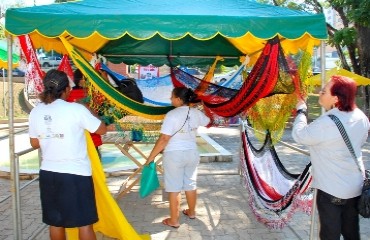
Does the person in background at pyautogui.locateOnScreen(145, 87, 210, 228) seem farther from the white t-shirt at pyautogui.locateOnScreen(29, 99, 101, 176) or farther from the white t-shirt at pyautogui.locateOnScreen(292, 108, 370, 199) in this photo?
the white t-shirt at pyautogui.locateOnScreen(292, 108, 370, 199)

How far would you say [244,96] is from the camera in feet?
11.8

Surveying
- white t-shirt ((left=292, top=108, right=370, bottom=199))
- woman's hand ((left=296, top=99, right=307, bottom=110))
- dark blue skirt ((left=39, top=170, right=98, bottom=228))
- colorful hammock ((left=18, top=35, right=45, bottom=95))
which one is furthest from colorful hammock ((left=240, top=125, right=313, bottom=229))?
colorful hammock ((left=18, top=35, right=45, bottom=95))

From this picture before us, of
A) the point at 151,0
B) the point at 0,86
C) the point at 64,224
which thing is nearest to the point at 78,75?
the point at 151,0

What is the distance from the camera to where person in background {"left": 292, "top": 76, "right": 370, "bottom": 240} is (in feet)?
7.77

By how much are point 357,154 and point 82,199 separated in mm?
1798

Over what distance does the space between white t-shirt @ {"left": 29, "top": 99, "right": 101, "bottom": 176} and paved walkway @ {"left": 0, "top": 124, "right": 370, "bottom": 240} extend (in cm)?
132

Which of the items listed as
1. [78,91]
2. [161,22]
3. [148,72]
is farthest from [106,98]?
[148,72]

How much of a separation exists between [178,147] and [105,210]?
0.91 meters

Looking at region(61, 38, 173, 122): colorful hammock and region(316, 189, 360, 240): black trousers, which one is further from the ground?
region(61, 38, 173, 122): colorful hammock

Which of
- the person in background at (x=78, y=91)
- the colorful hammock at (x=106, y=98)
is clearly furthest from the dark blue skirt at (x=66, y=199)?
the person in background at (x=78, y=91)

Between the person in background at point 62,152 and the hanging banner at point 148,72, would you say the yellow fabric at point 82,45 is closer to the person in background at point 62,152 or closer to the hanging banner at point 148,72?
the hanging banner at point 148,72

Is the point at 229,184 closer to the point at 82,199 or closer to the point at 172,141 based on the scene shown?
the point at 172,141

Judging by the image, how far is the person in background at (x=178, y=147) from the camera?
3.58m

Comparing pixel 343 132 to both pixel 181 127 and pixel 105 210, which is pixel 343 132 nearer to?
pixel 181 127
